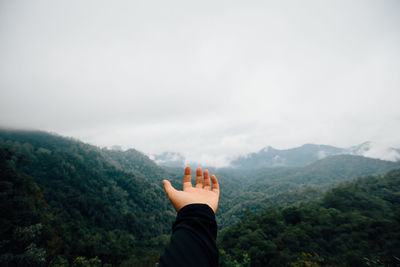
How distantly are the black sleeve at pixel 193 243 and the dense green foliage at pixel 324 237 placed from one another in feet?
82.4

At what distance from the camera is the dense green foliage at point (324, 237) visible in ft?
96.2

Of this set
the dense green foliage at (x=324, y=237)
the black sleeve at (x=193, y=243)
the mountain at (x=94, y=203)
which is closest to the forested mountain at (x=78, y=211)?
the mountain at (x=94, y=203)

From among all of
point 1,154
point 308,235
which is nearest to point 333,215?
point 308,235

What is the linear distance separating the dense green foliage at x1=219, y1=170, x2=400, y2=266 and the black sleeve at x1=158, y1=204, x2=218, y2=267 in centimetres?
2512

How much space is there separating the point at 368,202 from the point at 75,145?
681ft

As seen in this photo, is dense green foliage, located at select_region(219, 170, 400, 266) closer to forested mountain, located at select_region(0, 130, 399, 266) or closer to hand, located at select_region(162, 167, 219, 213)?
forested mountain, located at select_region(0, 130, 399, 266)

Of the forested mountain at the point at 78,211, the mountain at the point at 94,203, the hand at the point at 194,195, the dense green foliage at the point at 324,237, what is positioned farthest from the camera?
the mountain at the point at 94,203

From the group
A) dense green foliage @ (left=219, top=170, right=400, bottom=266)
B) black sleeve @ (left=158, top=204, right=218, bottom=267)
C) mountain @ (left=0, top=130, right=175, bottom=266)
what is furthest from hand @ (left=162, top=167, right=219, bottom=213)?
mountain @ (left=0, top=130, right=175, bottom=266)

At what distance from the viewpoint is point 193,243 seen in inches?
Answer: 69.5

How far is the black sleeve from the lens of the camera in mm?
1649

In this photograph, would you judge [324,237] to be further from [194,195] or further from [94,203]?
[94,203]

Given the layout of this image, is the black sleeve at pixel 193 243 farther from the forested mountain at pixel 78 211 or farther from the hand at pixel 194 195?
the forested mountain at pixel 78 211

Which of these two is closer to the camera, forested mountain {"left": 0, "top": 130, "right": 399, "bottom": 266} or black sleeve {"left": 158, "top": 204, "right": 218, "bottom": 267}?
black sleeve {"left": 158, "top": 204, "right": 218, "bottom": 267}

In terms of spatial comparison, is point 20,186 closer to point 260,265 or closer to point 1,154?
point 1,154
